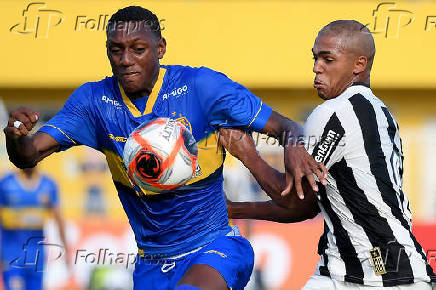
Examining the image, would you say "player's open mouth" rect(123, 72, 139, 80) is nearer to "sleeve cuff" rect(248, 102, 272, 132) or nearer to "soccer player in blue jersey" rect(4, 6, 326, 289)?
"soccer player in blue jersey" rect(4, 6, 326, 289)

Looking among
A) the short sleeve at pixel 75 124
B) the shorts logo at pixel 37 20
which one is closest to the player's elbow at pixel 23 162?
the short sleeve at pixel 75 124

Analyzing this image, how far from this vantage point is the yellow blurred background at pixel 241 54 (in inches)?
774

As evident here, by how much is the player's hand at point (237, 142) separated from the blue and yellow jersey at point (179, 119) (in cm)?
7

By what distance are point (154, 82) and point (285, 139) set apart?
113cm

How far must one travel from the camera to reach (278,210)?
21.7 ft

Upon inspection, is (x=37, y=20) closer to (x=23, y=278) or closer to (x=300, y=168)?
(x=23, y=278)

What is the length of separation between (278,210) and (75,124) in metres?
1.72

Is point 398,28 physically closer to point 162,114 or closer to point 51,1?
point 51,1

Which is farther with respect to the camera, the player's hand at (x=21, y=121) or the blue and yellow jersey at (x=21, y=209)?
the blue and yellow jersey at (x=21, y=209)

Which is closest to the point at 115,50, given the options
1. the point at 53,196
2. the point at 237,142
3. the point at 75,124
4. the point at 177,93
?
the point at 177,93

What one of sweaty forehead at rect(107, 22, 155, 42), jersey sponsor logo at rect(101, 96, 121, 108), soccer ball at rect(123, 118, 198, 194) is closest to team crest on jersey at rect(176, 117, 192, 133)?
soccer ball at rect(123, 118, 198, 194)

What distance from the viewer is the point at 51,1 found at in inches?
784

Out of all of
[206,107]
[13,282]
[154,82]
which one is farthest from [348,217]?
[13,282]

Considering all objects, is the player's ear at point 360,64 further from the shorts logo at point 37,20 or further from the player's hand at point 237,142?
the shorts logo at point 37,20
